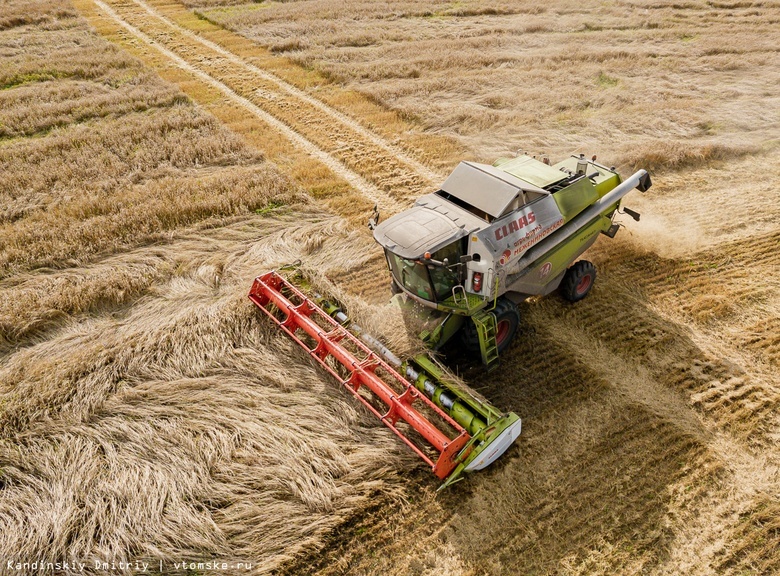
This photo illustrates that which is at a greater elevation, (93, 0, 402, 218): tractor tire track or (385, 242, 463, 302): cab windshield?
(385, 242, 463, 302): cab windshield

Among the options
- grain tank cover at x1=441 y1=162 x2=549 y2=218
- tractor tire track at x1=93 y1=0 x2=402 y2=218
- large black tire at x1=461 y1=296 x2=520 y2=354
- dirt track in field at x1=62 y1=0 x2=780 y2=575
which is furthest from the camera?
tractor tire track at x1=93 y1=0 x2=402 y2=218

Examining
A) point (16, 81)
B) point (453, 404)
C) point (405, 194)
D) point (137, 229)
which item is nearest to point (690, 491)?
point (453, 404)

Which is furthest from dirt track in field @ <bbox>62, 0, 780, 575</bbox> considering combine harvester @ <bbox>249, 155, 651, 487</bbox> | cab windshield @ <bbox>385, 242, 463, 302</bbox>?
cab windshield @ <bbox>385, 242, 463, 302</bbox>

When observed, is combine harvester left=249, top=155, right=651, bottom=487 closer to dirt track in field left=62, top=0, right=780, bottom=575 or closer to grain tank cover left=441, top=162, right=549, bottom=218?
grain tank cover left=441, top=162, right=549, bottom=218

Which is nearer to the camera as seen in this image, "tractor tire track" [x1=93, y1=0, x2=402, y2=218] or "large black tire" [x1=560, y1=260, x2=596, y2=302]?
"large black tire" [x1=560, y1=260, x2=596, y2=302]

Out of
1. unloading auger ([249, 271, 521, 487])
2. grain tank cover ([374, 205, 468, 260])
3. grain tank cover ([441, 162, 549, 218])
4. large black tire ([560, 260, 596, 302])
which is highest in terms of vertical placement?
grain tank cover ([441, 162, 549, 218])

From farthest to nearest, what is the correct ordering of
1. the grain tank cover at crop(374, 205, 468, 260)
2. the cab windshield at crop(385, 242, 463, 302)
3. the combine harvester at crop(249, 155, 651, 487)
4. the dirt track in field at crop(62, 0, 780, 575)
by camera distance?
the cab windshield at crop(385, 242, 463, 302) < the grain tank cover at crop(374, 205, 468, 260) < the combine harvester at crop(249, 155, 651, 487) < the dirt track in field at crop(62, 0, 780, 575)

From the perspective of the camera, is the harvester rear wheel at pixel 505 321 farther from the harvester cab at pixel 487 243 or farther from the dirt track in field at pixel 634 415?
the dirt track in field at pixel 634 415
